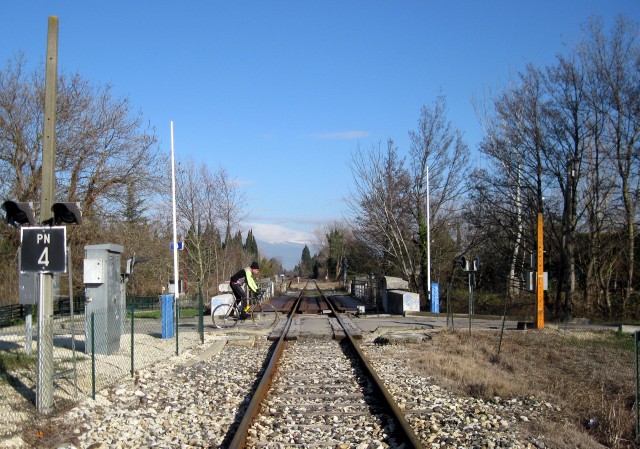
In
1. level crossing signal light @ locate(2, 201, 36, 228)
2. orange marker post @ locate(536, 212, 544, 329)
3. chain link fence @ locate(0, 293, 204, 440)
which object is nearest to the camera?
→ level crossing signal light @ locate(2, 201, 36, 228)

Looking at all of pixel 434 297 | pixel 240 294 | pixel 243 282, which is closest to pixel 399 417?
pixel 243 282

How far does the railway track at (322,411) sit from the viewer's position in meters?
6.96

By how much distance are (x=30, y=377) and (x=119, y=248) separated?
439 centimetres

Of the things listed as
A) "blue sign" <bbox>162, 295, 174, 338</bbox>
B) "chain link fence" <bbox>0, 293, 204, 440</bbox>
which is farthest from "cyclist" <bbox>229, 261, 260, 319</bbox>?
"blue sign" <bbox>162, 295, 174, 338</bbox>

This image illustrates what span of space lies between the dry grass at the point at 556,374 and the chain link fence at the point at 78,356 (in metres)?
5.43

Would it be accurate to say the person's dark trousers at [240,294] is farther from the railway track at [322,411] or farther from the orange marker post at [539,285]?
the orange marker post at [539,285]

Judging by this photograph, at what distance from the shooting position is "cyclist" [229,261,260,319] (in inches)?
733

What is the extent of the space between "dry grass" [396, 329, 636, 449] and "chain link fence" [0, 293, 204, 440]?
17.8 ft

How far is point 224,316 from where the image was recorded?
66.3ft

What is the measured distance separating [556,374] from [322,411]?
209 inches

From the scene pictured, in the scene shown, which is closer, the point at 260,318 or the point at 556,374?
the point at 556,374

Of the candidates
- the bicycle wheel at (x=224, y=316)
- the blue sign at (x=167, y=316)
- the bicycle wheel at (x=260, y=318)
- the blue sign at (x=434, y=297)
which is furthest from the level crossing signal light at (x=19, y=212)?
the blue sign at (x=434, y=297)

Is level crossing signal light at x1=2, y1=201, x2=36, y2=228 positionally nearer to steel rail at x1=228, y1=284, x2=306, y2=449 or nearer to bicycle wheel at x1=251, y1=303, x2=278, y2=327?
steel rail at x1=228, y1=284, x2=306, y2=449

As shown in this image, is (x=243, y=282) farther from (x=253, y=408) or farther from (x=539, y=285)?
(x=253, y=408)
